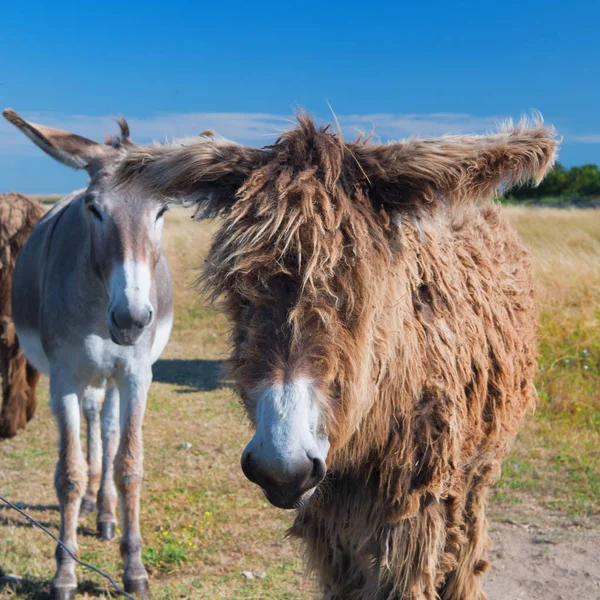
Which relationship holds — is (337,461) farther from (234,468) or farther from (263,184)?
(234,468)

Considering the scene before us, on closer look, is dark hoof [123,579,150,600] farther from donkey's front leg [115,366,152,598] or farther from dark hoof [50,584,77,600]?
dark hoof [50,584,77,600]

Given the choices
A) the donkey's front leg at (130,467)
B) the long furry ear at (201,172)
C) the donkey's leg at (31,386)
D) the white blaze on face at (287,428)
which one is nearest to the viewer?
the white blaze on face at (287,428)

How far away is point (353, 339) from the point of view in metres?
1.97

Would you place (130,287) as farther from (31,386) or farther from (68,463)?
(31,386)

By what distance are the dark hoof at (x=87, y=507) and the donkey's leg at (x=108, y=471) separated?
1.10 ft

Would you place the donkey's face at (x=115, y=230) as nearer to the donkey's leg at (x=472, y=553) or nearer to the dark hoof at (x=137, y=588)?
the dark hoof at (x=137, y=588)

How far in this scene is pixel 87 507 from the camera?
521 cm

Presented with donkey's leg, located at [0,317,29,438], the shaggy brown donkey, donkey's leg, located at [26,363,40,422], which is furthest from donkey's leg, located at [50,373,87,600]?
donkey's leg, located at [26,363,40,422]

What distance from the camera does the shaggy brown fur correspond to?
22.0ft

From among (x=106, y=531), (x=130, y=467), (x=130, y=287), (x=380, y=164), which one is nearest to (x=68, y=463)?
(x=130, y=467)

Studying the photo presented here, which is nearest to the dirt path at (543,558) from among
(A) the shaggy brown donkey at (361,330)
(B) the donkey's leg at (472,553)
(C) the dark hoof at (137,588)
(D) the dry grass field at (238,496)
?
(D) the dry grass field at (238,496)

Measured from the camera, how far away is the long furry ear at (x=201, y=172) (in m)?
2.14

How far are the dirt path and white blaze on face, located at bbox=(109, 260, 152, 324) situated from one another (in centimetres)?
282

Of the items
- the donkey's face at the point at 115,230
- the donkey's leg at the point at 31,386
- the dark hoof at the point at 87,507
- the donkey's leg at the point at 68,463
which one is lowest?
the dark hoof at the point at 87,507
